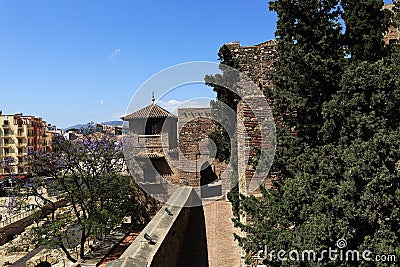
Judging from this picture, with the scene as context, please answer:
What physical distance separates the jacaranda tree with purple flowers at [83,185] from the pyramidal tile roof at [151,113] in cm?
154

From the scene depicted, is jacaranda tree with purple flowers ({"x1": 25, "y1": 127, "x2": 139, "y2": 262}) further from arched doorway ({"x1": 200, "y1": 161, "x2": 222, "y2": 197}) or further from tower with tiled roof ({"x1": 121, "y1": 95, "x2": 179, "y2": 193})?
arched doorway ({"x1": 200, "y1": 161, "x2": 222, "y2": 197})

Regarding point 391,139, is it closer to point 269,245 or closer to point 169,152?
point 269,245

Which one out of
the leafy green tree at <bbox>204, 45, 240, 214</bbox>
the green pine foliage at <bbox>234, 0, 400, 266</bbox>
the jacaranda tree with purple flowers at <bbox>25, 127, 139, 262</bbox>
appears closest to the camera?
the green pine foliage at <bbox>234, 0, 400, 266</bbox>

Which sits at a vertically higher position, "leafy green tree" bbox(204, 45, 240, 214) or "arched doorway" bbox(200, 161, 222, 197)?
"leafy green tree" bbox(204, 45, 240, 214)

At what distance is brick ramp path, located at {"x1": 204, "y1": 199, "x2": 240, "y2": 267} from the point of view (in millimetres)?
7798

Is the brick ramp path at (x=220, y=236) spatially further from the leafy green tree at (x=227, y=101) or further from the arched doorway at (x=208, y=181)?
the leafy green tree at (x=227, y=101)

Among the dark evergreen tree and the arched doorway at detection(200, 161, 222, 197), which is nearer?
the dark evergreen tree

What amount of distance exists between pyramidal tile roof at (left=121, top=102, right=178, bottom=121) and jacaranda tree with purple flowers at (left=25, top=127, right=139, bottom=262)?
60.6 inches

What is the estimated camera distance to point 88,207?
45.8ft

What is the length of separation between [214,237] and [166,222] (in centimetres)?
326

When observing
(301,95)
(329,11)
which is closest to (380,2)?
(329,11)

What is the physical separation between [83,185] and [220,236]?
297 inches

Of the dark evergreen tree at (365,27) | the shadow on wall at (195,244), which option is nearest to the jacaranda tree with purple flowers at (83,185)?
the shadow on wall at (195,244)

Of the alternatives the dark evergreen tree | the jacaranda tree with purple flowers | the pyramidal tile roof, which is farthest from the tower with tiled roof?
the dark evergreen tree
